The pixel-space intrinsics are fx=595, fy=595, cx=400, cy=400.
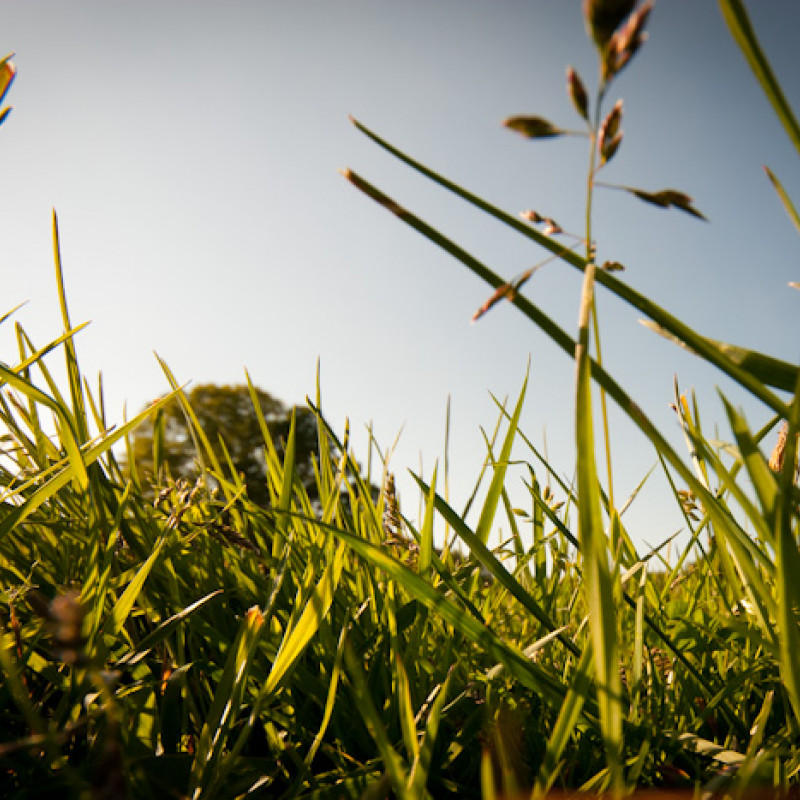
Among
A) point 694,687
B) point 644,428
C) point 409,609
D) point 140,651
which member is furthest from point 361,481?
point 644,428

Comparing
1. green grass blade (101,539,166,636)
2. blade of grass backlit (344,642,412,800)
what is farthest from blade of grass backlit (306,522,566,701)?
green grass blade (101,539,166,636)

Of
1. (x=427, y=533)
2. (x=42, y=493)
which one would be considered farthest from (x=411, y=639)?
(x=42, y=493)

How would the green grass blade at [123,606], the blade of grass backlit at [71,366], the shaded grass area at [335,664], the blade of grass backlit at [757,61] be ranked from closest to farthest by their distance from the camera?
the blade of grass backlit at [757,61] → the shaded grass area at [335,664] → the green grass blade at [123,606] → the blade of grass backlit at [71,366]

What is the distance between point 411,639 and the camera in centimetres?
71

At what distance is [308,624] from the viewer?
0.55 meters

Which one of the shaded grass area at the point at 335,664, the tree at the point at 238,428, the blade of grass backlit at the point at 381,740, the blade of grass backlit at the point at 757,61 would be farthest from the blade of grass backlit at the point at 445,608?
the tree at the point at 238,428

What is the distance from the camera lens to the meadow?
1.24 ft

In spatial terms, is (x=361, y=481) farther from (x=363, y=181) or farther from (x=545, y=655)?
(x=363, y=181)

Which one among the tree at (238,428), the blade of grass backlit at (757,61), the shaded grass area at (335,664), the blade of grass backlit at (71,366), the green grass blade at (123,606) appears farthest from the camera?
the tree at (238,428)

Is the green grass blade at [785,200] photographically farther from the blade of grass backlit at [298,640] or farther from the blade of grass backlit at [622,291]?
the blade of grass backlit at [298,640]

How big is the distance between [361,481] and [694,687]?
1.81 feet

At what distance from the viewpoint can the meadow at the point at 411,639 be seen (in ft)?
1.24

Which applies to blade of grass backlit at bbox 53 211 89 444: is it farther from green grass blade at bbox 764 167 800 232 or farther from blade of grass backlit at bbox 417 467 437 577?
green grass blade at bbox 764 167 800 232

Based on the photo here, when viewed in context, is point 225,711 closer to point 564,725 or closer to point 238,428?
point 564,725
